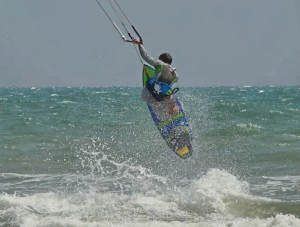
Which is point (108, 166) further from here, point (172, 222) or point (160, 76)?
point (172, 222)

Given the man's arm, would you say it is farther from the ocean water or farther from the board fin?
the ocean water

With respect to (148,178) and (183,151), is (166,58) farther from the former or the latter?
(148,178)

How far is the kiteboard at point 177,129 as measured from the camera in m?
10.2

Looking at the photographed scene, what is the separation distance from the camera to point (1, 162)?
13078mm

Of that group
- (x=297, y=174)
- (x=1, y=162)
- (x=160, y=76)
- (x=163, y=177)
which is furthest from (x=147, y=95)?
(x=1, y=162)

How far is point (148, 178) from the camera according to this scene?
1102 centimetres

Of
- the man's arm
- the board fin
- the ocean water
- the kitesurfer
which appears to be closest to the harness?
the kitesurfer

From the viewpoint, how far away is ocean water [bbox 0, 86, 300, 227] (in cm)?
805

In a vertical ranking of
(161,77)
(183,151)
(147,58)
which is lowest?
(183,151)

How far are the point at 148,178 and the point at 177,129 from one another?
1.39 metres

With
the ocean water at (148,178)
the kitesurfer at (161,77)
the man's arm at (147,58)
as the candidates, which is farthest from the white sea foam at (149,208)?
the man's arm at (147,58)

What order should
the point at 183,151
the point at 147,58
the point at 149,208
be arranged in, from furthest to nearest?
the point at 183,151, the point at 147,58, the point at 149,208

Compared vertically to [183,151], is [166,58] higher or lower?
higher

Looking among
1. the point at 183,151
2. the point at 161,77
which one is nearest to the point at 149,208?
the point at 183,151
